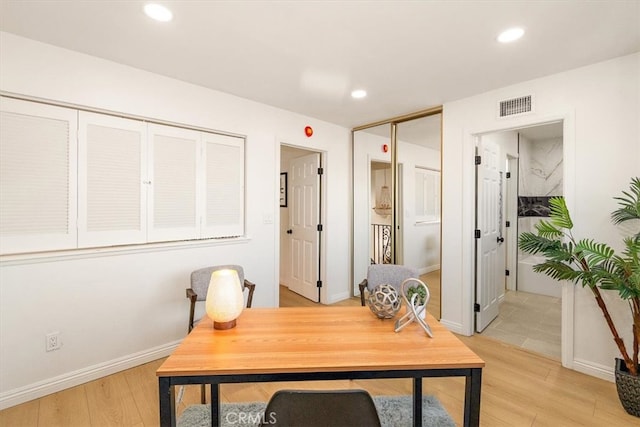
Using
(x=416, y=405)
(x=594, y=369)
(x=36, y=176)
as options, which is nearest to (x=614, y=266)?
(x=594, y=369)

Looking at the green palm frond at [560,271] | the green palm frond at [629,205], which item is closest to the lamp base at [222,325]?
the green palm frond at [560,271]

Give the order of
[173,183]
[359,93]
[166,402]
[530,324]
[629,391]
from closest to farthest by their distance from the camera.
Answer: [166,402], [629,391], [173,183], [359,93], [530,324]

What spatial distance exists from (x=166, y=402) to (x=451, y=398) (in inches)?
76.8

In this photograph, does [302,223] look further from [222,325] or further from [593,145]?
[593,145]

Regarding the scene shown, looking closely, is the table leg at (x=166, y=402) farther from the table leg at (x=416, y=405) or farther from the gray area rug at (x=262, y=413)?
the table leg at (x=416, y=405)

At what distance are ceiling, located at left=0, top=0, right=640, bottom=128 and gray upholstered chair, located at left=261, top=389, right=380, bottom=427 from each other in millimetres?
1953

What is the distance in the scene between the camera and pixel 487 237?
11.2 ft

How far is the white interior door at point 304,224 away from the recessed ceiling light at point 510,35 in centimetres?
257

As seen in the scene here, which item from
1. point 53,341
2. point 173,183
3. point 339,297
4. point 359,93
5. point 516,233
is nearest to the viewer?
point 53,341

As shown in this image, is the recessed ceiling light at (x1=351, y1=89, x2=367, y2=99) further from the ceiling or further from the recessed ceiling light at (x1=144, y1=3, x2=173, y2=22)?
the recessed ceiling light at (x1=144, y1=3, x2=173, y2=22)

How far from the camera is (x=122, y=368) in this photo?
2506mm

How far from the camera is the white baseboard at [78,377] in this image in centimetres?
205

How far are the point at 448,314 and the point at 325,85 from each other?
9.15 feet

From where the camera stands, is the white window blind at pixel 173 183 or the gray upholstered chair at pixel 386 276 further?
the white window blind at pixel 173 183
